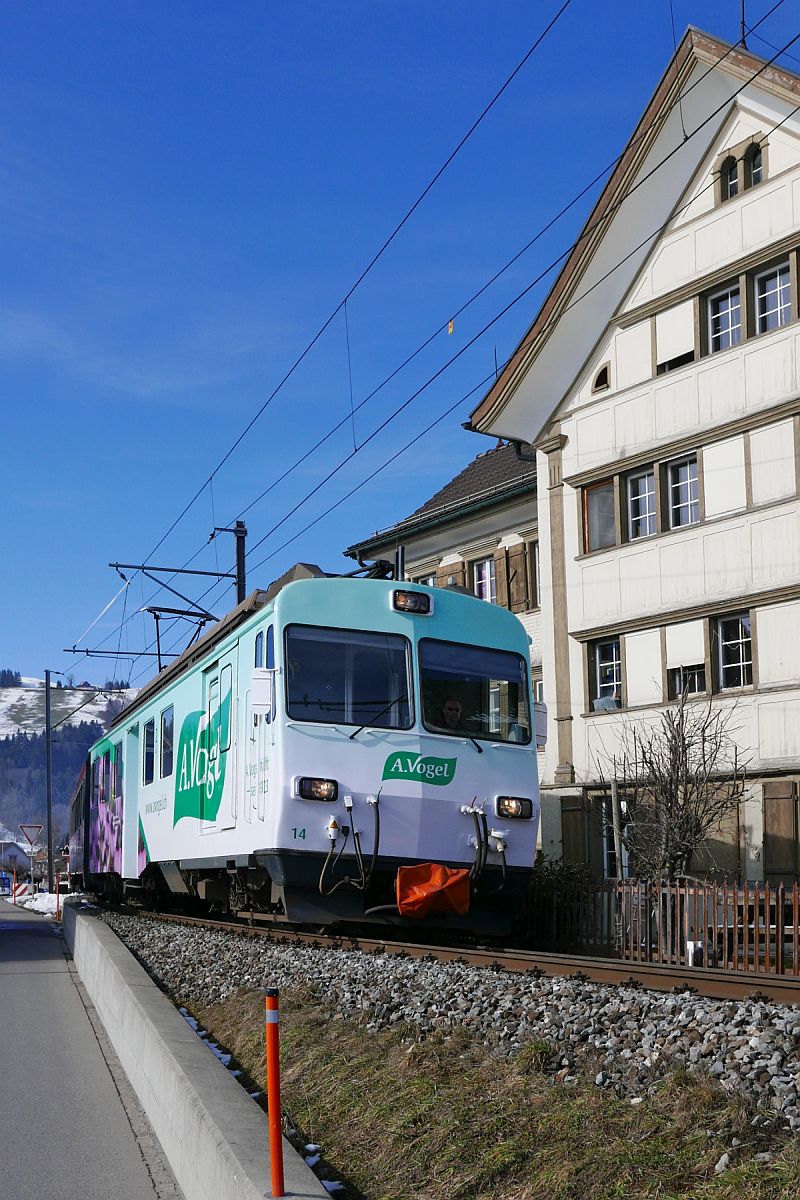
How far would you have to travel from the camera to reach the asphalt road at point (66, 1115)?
6672 mm

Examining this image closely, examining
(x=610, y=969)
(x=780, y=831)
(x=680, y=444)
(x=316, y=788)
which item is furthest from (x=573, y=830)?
(x=610, y=969)

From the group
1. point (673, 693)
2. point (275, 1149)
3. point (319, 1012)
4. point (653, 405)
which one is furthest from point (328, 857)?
point (653, 405)

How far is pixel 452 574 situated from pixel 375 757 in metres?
21.4

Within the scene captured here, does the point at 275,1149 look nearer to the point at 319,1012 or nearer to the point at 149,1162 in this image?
the point at 149,1162

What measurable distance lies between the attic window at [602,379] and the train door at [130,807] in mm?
11531

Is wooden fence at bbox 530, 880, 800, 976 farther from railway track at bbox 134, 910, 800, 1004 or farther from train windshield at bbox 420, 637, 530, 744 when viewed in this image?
train windshield at bbox 420, 637, 530, 744

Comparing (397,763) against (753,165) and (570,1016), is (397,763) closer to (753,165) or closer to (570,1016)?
(570,1016)

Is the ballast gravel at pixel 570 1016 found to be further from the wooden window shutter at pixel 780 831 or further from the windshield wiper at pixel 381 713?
the wooden window shutter at pixel 780 831

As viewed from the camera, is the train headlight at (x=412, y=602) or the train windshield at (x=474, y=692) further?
→ the train headlight at (x=412, y=602)

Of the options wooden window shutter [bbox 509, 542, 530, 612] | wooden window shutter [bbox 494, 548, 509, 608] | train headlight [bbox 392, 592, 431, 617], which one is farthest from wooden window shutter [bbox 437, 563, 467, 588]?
train headlight [bbox 392, 592, 431, 617]

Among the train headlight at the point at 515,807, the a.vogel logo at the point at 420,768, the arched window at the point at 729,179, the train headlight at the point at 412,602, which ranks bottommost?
the train headlight at the point at 515,807

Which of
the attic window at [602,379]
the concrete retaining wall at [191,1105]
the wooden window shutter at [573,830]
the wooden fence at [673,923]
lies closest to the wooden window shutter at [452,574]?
the attic window at [602,379]

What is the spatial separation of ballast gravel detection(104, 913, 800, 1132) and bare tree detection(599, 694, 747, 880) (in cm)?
878

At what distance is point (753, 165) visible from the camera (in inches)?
1002
